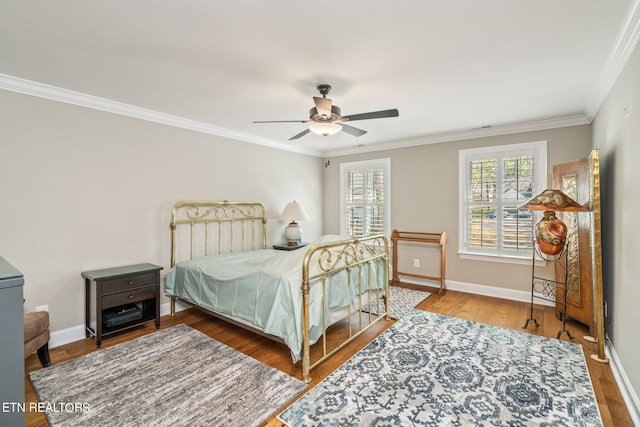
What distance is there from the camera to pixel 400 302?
4.19 m

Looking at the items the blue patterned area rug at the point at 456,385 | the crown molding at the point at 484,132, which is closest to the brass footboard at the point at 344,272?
the blue patterned area rug at the point at 456,385

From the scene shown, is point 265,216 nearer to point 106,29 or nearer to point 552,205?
point 106,29

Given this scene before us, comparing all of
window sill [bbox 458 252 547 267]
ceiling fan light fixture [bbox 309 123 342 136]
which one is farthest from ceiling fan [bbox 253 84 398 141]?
window sill [bbox 458 252 547 267]

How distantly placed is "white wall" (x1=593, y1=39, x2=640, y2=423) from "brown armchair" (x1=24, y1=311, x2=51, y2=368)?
4305 millimetres

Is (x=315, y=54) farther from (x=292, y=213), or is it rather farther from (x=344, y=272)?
(x=292, y=213)

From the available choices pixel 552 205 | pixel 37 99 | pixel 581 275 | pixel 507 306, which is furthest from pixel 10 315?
pixel 507 306

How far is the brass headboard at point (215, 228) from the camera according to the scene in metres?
3.94

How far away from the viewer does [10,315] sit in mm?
1034

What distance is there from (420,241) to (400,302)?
1.22 m

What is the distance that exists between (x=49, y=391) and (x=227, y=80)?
290cm

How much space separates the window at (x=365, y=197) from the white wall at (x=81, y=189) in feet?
8.90

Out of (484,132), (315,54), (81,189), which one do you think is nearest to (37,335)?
(81,189)

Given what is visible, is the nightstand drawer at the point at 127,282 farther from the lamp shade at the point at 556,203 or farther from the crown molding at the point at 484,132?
the lamp shade at the point at 556,203

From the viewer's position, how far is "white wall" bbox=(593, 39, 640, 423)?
1.99 m
